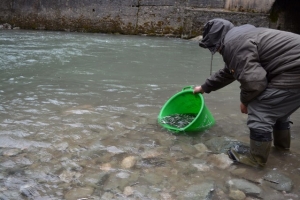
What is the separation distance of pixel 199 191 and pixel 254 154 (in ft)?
2.04

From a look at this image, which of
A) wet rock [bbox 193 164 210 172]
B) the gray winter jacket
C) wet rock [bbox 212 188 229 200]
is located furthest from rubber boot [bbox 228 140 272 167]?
wet rock [bbox 212 188 229 200]

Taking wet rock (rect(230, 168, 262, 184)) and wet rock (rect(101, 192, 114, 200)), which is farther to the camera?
wet rock (rect(230, 168, 262, 184))

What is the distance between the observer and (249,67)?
89.0 inches

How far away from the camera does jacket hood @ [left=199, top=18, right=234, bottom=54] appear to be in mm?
2438

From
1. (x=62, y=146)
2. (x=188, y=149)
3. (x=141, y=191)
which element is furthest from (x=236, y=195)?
(x=62, y=146)

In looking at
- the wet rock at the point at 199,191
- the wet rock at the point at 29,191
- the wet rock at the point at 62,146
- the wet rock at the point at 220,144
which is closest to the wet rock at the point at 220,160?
the wet rock at the point at 220,144

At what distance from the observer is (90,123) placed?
3.30 meters

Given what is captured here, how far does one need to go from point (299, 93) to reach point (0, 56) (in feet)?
18.7

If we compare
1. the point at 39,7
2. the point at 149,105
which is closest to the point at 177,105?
the point at 149,105

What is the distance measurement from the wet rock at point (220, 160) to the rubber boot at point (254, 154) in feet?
0.16

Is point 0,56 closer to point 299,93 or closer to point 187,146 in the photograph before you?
point 187,146

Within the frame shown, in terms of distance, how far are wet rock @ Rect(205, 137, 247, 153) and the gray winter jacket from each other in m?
0.66

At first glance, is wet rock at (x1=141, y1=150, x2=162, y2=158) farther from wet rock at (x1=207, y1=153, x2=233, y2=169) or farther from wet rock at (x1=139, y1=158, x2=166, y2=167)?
wet rock at (x1=207, y1=153, x2=233, y2=169)

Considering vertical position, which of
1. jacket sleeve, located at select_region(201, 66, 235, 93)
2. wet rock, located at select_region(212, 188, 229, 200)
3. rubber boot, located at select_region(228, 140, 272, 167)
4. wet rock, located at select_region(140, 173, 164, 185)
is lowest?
wet rock, located at select_region(140, 173, 164, 185)
